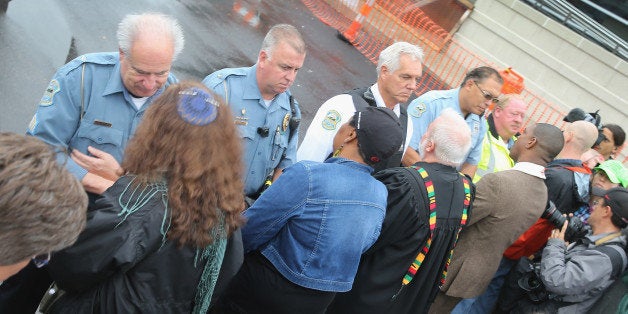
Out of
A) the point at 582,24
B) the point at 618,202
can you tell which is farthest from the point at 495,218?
the point at 582,24

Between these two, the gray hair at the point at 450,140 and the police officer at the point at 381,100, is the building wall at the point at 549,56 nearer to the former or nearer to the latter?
the police officer at the point at 381,100

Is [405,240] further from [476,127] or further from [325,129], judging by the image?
[476,127]

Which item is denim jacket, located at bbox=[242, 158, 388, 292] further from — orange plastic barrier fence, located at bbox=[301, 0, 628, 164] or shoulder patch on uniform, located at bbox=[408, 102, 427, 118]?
orange plastic barrier fence, located at bbox=[301, 0, 628, 164]

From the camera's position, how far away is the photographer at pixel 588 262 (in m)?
3.57

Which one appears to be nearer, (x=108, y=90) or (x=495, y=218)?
(x=108, y=90)

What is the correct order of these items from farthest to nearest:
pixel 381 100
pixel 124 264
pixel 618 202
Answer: pixel 381 100, pixel 618 202, pixel 124 264

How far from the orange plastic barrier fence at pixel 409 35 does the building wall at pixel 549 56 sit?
1.30ft

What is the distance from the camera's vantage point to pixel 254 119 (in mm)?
3387

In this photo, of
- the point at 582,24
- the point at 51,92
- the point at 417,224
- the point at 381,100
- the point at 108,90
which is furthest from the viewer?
the point at 582,24

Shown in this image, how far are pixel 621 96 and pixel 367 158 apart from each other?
1147cm

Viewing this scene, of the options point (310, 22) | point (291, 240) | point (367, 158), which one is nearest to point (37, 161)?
point (291, 240)

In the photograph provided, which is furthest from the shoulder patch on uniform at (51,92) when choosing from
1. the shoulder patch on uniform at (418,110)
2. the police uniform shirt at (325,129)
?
the shoulder patch on uniform at (418,110)

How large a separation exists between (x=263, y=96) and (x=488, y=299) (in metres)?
3.08

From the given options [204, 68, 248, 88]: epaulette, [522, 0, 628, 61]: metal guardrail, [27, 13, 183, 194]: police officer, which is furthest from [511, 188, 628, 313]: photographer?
[522, 0, 628, 61]: metal guardrail
